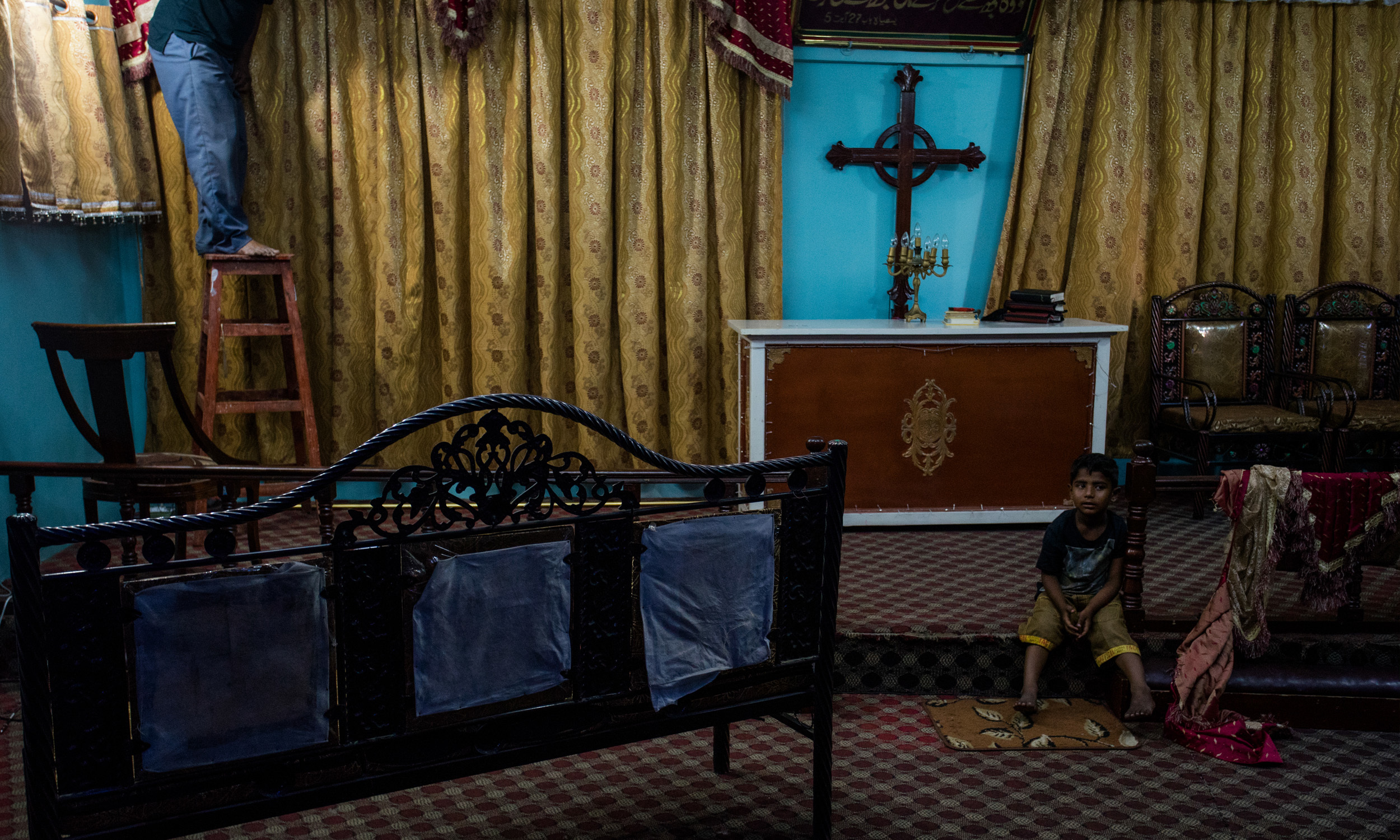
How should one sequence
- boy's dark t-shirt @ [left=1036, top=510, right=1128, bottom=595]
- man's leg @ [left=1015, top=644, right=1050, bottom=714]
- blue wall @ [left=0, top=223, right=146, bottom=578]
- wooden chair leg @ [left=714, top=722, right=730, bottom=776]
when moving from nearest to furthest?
wooden chair leg @ [left=714, top=722, right=730, bottom=776] → man's leg @ [left=1015, top=644, right=1050, bottom=714] → boy's dark t-shirt @ [left=1036, top=510, right=1128, bottom=595] → blue wall @ [left=0, top=223, right=146, bottom=578]

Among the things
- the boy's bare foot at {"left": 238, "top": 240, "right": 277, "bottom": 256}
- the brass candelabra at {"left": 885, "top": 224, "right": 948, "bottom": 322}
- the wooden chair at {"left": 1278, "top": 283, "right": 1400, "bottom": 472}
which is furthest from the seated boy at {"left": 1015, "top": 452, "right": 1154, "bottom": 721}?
the boy's bare foot at {"left": 238, "top": 240, "right": 277, "bottom": 256}

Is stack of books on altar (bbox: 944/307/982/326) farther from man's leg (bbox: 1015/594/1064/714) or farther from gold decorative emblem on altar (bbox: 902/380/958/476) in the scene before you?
man's leg (bbox: 1015/594/1064/714)

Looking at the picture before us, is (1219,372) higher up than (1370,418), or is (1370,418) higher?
(1219,372)

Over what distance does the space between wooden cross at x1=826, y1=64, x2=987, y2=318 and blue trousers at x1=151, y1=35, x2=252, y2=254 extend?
262 cm

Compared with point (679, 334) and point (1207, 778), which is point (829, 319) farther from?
point (1207, 778)

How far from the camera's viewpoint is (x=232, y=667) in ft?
5.93

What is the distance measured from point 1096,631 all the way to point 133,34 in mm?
4409

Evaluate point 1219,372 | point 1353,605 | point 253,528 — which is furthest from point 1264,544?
point 253,528

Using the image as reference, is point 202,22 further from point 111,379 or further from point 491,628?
point 491,628

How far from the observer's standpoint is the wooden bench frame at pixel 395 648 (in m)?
1.69

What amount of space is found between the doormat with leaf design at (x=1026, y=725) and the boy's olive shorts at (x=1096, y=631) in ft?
0.55

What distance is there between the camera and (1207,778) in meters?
2.72

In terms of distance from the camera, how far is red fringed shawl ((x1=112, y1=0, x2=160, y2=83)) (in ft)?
14.1

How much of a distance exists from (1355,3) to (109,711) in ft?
19.0
